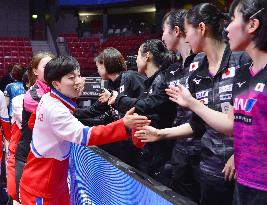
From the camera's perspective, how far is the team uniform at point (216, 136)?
6.77 ft

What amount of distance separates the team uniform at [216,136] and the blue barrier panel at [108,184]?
0.72ft

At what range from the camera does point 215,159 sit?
6.81ft

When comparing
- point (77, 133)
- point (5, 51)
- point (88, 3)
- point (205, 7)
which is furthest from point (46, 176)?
point (88, 3)

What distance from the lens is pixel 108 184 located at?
9.53ft

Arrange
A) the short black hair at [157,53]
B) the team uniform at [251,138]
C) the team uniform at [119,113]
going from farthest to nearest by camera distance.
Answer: the team uniform at [119,113], the short black hair at [157,53], the team uniform at [251,138]

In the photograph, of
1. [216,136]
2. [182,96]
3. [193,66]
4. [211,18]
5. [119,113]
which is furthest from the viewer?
[119,113]

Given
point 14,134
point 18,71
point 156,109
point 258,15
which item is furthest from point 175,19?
point 18,71

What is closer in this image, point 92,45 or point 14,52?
point 14,52

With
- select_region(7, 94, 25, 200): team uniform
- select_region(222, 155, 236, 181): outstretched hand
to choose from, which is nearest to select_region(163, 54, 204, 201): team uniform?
select_region(222, 155, 236, 181): outstretched hand

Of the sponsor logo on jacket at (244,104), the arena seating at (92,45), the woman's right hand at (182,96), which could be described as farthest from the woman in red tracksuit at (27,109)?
the arena seating at (92,45)

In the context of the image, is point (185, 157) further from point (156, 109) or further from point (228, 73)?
point (228, 73)

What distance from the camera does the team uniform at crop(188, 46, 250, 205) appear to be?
206 centimetres

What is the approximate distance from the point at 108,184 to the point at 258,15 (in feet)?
5.33

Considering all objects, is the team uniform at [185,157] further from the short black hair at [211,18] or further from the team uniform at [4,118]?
the team uniform at [4,118]
